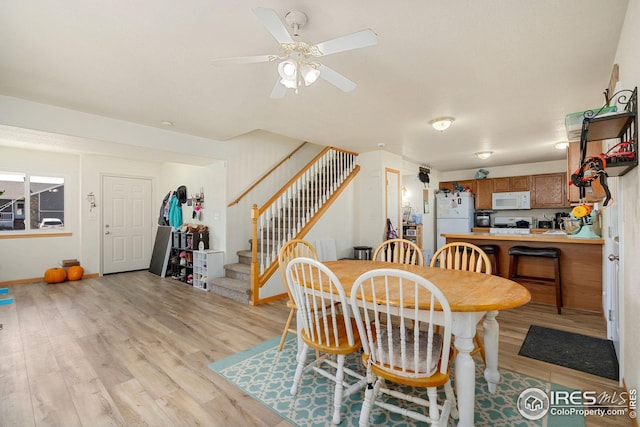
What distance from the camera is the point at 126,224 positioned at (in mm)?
6215

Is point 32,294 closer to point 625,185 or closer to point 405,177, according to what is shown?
point 625,185

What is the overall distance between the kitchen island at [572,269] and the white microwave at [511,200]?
285cm

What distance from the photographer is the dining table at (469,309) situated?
143cm

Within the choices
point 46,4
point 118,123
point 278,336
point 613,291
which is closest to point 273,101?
point 46,4

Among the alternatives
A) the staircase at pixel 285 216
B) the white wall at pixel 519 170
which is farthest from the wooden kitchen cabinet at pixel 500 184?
the staircase at pixel 285 216

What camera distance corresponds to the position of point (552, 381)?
2.13m

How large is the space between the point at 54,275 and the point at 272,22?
6154mm

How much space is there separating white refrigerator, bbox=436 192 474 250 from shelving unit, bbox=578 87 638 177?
538 centimetres

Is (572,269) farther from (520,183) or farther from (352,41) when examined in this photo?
(352,41)

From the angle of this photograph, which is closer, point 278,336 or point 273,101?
point 278,336

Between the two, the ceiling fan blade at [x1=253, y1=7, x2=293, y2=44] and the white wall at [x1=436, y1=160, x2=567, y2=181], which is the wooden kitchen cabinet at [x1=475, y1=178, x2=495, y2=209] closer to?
the white wall at [x1=436, y1=160, x2=567, y2=181]

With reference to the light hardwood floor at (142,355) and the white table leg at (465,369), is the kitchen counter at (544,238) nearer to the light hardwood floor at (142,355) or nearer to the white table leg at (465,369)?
the light hardwood floor at (142,355)

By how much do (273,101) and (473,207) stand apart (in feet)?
20.1

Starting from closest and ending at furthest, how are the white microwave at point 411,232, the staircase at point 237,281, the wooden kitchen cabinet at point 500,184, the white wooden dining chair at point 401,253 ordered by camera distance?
the white wooden dining chair at point 401,253 < the staircase at point 237,281 < the white microwave at point 411,232 < the wooden kitchen cabinet at point 500,184
